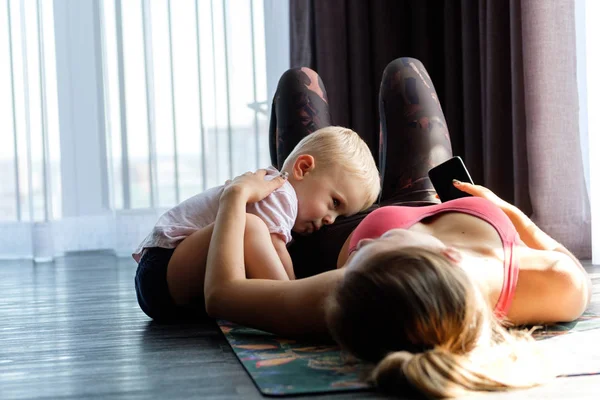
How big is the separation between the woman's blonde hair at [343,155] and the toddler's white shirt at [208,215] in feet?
0.35

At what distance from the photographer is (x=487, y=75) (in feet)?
10.2

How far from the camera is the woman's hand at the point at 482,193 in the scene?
1.62 meters

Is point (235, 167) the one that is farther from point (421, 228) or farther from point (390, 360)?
point (390, 360)

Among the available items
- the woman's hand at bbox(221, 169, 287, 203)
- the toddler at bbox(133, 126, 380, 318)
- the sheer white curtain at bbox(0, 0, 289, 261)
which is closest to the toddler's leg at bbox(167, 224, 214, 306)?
the toddler at bbox(133, 126, 380, 318)

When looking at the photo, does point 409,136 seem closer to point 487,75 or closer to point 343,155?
point 343,155

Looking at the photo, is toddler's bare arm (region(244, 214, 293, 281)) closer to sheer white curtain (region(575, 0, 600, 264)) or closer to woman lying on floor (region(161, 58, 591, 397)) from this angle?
woman lying on floor (region(161, 58, 591, 397))

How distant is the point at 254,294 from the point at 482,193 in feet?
2.24

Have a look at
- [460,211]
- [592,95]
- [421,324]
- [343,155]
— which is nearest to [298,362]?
[421,324]

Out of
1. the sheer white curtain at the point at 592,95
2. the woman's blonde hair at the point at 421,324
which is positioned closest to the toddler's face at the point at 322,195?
the woman's blonde hair at the point at 421,324

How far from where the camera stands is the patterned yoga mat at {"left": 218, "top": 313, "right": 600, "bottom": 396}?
102 centimetres

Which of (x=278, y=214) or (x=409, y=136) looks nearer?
(x=278, y=214)

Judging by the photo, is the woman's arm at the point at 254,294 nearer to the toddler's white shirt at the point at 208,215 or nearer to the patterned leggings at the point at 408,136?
the toddler's white shirt at the point at 208,215

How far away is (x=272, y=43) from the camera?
3.89m

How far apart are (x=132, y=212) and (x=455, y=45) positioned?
1.81m
